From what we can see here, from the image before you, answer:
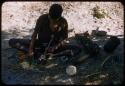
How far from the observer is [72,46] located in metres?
7.26

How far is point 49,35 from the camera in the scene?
7.11 m

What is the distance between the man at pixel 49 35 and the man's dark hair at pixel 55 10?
4cm

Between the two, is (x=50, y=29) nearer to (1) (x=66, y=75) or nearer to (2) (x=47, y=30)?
(2) (x=47, y=30)

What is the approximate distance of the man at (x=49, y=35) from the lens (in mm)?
6921

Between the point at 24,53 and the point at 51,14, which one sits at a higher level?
the point at 51,14

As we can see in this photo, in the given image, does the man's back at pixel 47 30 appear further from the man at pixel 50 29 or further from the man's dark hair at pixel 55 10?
the man's dark hair at pixel 55 10

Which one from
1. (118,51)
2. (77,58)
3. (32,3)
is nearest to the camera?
(77,58)

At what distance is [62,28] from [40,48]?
0.56m

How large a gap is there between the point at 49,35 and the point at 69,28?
1439 millimetres

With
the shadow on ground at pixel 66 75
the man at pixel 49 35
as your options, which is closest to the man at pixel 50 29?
the man at pixel 49 35

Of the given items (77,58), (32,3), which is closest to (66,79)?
(77,58)

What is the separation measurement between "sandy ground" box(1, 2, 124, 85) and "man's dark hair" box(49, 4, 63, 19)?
2.95 feet

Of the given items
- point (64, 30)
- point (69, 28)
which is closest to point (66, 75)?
point (64, 30)

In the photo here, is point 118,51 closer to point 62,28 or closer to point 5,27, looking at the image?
point 62,28
